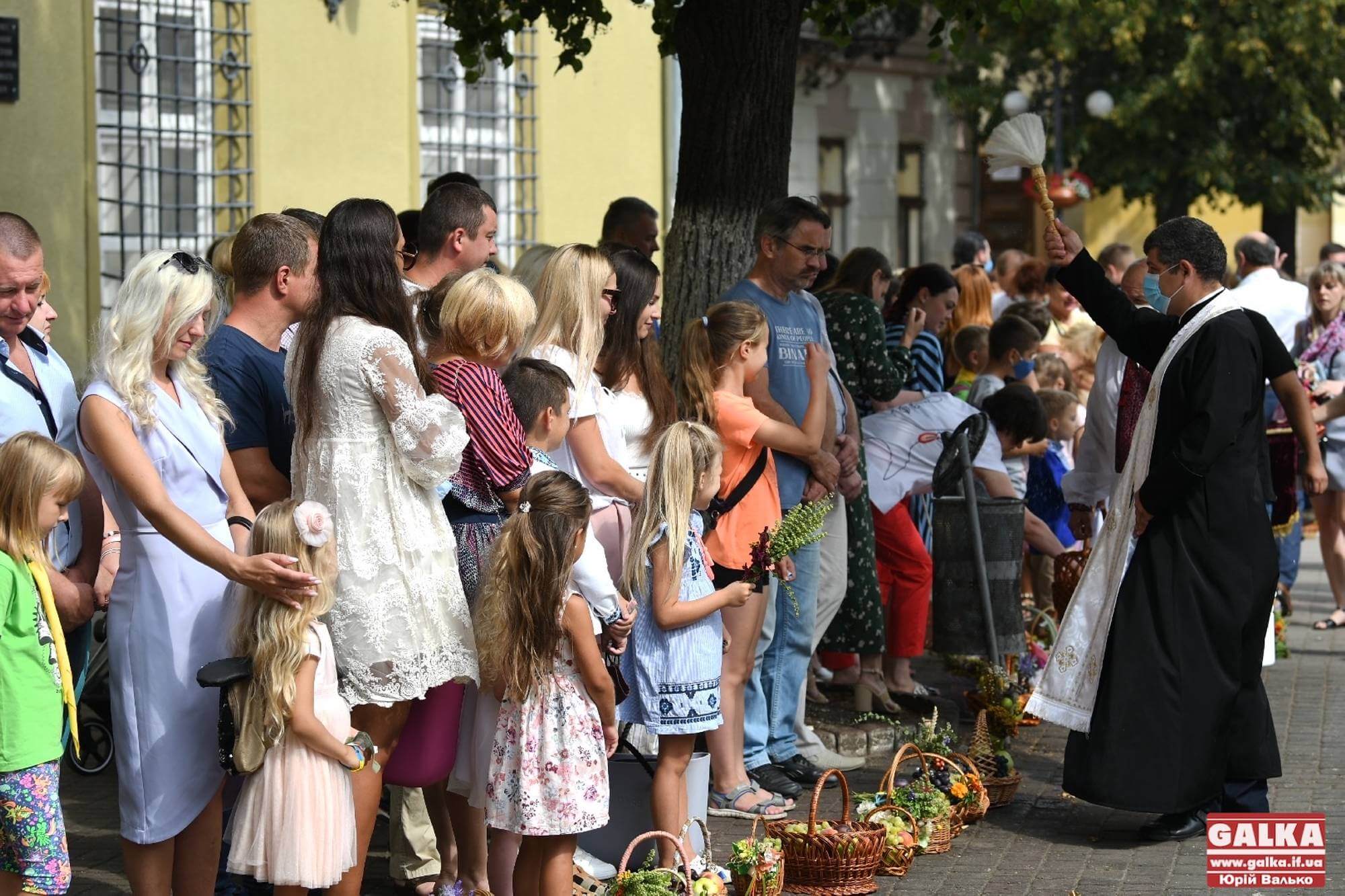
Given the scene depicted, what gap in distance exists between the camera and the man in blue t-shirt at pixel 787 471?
276 inches

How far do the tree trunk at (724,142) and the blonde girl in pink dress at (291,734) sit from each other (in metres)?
3.76

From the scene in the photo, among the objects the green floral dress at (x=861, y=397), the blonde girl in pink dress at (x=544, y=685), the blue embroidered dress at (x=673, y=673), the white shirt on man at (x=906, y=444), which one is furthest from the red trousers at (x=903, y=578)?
the blonde girl in pink dress at (x=544, y=685)

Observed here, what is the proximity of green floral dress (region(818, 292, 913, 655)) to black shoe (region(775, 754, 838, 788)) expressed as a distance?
0.84 meters

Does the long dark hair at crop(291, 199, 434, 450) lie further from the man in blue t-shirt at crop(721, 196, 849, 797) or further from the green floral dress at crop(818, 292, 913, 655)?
the green floral dress at crop(818, 292, 913, 655)

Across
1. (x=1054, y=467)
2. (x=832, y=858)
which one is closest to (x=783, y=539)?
(x=832, y=858)

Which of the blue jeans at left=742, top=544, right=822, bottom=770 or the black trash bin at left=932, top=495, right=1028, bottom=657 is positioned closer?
the blue jeans at left=742, top=544, right=822, bottom=770

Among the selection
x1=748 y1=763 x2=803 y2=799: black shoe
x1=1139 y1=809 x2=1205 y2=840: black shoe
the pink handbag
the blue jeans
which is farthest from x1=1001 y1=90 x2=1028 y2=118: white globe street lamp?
the pink handbag

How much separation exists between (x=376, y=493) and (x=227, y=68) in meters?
7.62

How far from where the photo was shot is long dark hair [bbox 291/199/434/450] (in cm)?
496

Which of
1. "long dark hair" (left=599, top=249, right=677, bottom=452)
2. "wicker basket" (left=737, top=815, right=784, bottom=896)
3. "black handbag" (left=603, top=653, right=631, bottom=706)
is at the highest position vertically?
"long dark hair" (left=599, top=249, right=677, bottom=452)

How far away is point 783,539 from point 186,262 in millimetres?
2071

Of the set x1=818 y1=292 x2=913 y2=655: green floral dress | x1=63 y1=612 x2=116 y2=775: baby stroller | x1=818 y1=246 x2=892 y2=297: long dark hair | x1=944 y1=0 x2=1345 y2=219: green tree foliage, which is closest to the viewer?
x1=63 y1=612 x2=116 y2=775: baby stroller

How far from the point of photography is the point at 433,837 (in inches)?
229

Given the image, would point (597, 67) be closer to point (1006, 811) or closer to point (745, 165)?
point (745, 165)
